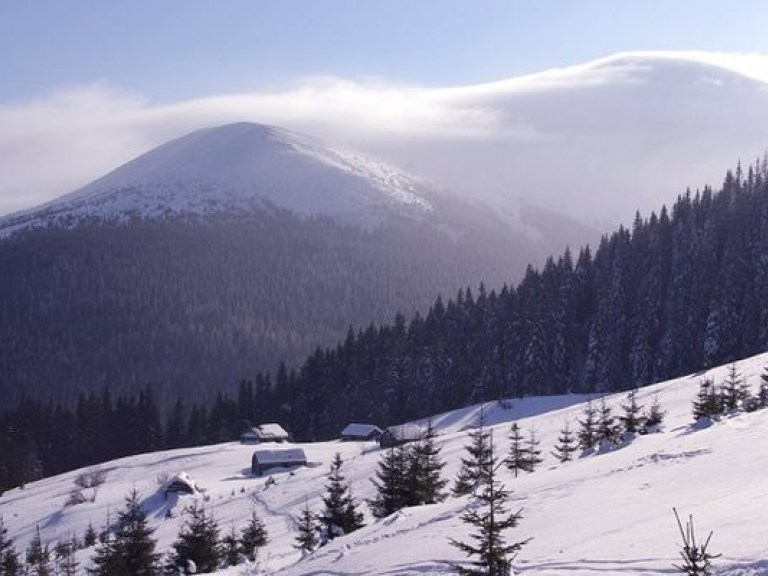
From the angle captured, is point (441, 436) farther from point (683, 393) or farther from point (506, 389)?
point (506, 389)

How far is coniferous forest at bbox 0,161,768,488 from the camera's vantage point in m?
115

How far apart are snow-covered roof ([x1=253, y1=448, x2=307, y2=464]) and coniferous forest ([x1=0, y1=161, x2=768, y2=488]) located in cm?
3839

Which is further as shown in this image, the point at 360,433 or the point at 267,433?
the point at 267,433

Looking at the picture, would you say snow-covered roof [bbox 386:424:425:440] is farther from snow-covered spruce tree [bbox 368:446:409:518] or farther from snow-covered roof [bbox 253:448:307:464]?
snow-covered spruce tree [bbox 368:446:409:518]

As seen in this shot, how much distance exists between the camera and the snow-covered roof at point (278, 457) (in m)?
84.1

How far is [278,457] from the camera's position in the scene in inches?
3334

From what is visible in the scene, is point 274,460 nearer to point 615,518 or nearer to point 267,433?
point 267,433

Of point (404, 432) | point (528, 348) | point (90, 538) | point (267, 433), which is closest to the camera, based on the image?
point (90, 538)

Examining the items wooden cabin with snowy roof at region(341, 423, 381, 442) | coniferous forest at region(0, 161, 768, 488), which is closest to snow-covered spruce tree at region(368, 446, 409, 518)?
wooden cabin with snowy roof at region(341, 423, 381, 442)

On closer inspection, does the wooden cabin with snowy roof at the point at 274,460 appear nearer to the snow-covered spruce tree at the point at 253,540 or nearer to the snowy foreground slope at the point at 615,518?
the snowy foreground slope at the point at 615,518

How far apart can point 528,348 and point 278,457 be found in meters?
48.8

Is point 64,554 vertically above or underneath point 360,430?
above

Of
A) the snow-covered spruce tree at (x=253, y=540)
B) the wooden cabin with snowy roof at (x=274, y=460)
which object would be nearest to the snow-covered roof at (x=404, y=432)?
the wooden cabin with snowy roof at (x=274, y=460)

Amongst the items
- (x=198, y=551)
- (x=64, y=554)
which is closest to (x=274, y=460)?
(x=64, y=554)
